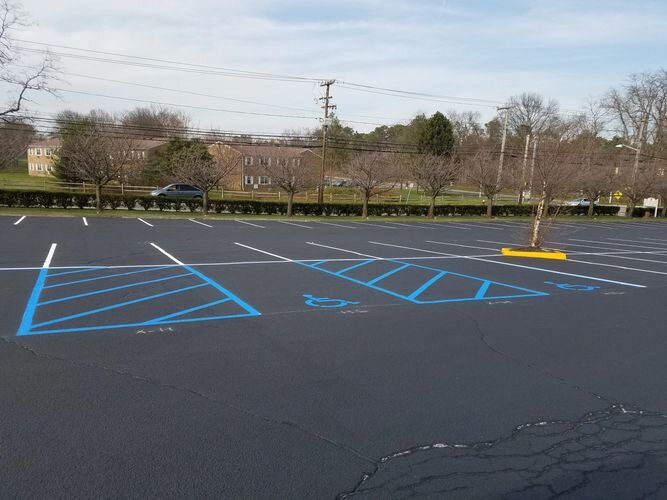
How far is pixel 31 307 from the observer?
716cm

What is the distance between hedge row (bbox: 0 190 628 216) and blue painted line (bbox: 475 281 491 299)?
25.2 m

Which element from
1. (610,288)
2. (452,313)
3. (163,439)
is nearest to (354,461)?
(163,439)

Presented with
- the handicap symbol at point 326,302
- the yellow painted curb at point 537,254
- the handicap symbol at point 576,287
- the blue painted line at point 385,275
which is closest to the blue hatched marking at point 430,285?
the blue painted line at point 385,275

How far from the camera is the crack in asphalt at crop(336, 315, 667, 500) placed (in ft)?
9.92

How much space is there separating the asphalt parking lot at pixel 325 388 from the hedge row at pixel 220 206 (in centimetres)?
2272

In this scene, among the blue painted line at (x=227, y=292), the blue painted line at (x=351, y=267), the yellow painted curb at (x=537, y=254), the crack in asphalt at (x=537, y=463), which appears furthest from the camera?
the yellow painted curb at (x=537, y=254)

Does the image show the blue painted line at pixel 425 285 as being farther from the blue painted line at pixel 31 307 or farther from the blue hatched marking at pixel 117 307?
the blue painted line at pixel 31 307

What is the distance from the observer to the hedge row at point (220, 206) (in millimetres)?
29478

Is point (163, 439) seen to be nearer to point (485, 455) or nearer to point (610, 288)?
point (485, 455)

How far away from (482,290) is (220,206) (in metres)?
26.2

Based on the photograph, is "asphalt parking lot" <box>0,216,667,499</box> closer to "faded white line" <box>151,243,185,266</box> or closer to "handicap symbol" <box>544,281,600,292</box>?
"handicap symbol" <box>544,281,600,292</box>

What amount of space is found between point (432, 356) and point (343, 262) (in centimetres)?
723

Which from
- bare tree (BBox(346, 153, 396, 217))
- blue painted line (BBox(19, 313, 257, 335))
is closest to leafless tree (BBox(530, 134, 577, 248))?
blue painted line (BBox(19, 313, 257, 335))

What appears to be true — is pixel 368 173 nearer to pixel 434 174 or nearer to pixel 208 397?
pixel 434 174
